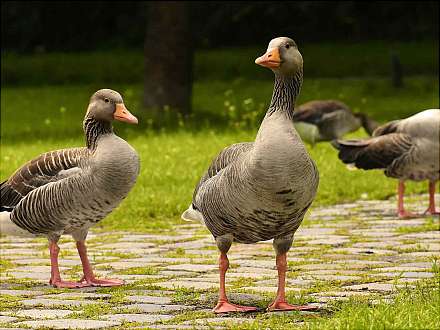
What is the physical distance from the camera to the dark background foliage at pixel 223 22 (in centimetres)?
3778

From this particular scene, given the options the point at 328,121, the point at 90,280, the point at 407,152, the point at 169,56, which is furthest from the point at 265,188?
the point at 169,56

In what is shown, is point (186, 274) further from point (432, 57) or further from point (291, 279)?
point (432, 57)

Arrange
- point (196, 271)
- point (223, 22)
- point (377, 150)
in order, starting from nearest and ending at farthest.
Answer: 1. point (196, 271)
2. point (377, 150)
3. point (223, 22)

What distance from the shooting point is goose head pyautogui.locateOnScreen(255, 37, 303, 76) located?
6703 mm

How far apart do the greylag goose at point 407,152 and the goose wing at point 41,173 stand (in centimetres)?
450

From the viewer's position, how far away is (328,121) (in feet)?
54.3

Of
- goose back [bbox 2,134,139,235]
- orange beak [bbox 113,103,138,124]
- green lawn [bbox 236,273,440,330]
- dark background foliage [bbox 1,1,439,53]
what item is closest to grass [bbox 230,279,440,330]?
green lawn [bbox 236,273,440,330]

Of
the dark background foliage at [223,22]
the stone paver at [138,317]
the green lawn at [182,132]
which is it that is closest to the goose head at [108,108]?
the stone paver at [138,317]

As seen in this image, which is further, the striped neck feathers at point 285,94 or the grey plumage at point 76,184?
the grey plumage at point 76,184

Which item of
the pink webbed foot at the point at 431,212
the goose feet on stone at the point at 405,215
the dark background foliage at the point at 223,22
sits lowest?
the goose feet on stone at the point at 405,215

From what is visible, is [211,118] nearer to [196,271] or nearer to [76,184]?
[196,271]

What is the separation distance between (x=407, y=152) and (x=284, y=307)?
211 inches

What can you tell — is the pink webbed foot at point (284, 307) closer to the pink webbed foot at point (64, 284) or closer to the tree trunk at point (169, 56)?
the pink webbed foot at point (64, 284)

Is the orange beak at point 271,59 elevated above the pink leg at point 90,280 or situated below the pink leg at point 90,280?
above
